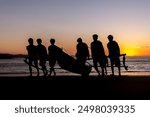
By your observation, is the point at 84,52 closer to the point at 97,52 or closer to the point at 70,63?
the point at 97,52

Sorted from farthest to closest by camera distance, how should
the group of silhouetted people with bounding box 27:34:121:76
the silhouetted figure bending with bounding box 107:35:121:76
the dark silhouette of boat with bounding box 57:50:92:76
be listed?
the dark silhouette of boat with bounding box 57:50:92:76, the group of silhouetted people with bounding box 27:34:121:76, the silhouetted figure bending with bounding box 107:35:121:76

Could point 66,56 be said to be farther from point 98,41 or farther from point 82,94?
point 82,94

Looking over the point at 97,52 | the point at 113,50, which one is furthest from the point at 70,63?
the point at 113,50

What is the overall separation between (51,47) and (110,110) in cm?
1041

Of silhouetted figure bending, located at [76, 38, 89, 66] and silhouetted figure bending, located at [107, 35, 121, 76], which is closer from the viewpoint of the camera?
silhouetted figure bending, located at [107, 35, 121, 76]

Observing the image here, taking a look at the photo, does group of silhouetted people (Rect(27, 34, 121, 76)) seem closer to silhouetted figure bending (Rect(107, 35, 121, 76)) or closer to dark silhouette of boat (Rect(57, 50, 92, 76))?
silhouetted figure bending (Rect(107, 35, 121, 76))

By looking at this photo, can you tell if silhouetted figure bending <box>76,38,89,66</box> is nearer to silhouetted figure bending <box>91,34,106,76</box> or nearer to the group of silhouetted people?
the group of silhouetted people

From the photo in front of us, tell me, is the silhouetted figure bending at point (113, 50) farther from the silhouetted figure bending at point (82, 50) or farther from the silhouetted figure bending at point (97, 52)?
the silhouetted figure bending at point (82, 50)

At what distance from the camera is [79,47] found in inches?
733

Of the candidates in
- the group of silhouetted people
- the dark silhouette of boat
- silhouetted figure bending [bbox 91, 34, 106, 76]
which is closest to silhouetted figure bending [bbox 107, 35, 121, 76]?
the group of silhouetted people

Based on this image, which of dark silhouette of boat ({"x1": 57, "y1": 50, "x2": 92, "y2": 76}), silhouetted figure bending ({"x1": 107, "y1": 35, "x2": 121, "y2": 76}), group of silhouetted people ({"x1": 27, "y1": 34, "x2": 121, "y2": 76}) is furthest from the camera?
dark silhouette of boat ({"x1": 57, "y1": 50, "x2": 92, "y2": 76})

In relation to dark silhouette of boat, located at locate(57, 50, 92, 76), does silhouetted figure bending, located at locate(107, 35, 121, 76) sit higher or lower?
higher

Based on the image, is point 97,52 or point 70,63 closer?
point 97,52

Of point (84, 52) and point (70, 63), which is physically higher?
point (84, 52)
